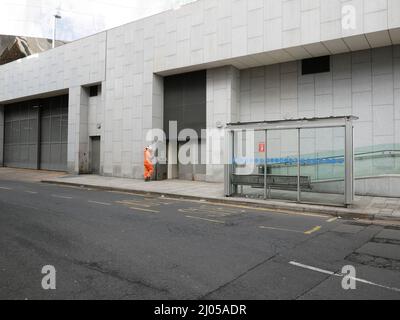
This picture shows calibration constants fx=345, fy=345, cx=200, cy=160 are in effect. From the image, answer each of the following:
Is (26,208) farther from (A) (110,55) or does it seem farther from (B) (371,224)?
(A) (110,55)

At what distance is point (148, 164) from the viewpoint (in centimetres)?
1948

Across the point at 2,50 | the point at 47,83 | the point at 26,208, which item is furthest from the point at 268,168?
the point at 2,50

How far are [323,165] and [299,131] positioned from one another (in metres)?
1.44

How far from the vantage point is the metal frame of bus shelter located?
35.4ft

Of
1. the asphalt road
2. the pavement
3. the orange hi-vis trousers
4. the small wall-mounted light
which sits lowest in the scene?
the asphalt road

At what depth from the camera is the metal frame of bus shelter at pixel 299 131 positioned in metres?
10.8

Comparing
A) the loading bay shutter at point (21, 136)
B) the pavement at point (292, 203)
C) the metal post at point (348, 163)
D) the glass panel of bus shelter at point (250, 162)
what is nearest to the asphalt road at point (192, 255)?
the pavement at point (292, 203)

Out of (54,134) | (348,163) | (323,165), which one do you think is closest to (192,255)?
(348,163)

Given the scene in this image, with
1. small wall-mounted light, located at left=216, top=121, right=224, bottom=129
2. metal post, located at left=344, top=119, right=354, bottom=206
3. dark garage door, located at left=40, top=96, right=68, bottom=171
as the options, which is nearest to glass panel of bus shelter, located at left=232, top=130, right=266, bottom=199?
metal post, located at left=344, top=119, right=354, bottom=206

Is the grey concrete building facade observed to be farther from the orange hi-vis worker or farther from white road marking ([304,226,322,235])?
white road marking ([304,226,322,235])

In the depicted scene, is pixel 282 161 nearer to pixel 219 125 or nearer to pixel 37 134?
pixel 219 125

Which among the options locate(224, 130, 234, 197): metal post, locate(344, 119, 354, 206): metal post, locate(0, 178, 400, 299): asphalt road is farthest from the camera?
locate(224, 130, 234, 197): metal post

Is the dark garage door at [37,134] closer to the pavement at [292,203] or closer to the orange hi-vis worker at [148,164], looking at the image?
the orange hi-vis worker at [148,164]

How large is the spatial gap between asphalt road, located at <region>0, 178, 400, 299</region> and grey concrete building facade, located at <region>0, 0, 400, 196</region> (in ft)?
17.0
